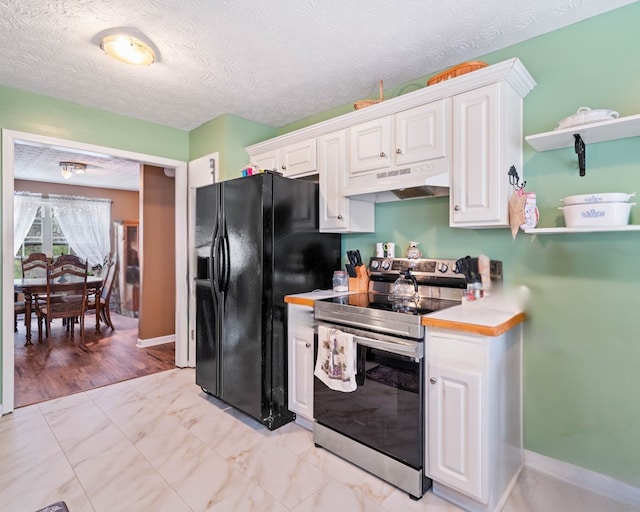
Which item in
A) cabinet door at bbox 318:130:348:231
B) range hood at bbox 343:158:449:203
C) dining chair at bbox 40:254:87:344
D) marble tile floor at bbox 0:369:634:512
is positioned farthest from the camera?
dining chair at bbox 40:254:87:344

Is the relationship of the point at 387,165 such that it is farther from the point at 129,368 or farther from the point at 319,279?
the point at 129,368

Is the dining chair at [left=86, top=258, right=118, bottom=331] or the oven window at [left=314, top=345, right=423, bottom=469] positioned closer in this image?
the oven window at [left=314, top=345, right=423, bottom=469]

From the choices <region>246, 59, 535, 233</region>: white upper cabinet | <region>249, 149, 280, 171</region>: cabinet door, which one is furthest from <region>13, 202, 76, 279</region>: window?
<region>246, 59, 535, 233</region>: white upper cabinet

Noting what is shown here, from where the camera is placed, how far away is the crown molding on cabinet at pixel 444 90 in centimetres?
181

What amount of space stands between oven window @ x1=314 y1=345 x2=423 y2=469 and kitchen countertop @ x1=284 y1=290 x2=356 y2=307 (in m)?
0.48

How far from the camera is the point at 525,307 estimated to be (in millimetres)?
2025

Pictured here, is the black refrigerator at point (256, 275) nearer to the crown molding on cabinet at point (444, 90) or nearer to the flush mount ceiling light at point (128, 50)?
the crown molding on cabinet at point (444, 90)

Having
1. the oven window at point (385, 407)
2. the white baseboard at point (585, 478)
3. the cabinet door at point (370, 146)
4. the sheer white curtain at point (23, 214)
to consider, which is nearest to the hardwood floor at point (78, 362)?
the sheer white curtain at point (23, 214)

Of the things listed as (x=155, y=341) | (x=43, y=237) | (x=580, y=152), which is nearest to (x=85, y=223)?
(x=43, y=237)

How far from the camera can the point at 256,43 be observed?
215 cm

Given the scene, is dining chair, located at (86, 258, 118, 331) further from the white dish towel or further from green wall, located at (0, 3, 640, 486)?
green wall, located at (0, 3, 640, 486)

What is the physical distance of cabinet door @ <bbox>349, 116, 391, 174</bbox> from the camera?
7.52ft

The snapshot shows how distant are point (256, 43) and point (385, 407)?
2.21m

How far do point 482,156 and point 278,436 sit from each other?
6.95 feet
